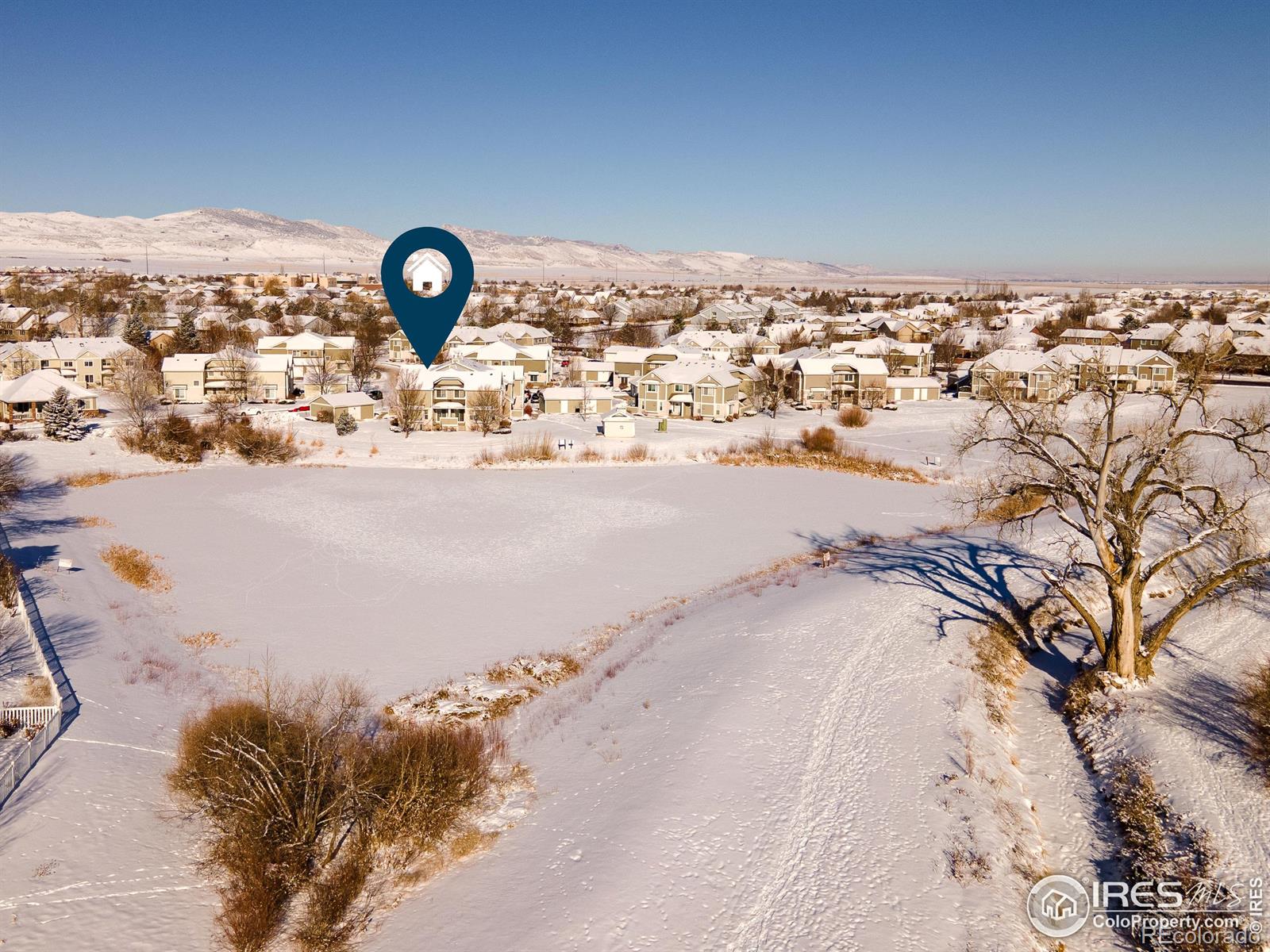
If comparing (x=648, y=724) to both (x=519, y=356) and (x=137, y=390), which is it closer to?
(x=137, y=390)

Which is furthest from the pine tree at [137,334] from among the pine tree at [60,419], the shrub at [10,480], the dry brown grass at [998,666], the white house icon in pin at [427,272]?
the dry brown grass at [998,666]

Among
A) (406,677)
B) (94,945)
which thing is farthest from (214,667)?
(94,945)

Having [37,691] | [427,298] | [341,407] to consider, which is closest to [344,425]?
[341,407]

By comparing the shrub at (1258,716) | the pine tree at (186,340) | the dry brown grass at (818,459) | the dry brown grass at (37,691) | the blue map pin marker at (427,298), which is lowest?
the shrub at (1258,716)

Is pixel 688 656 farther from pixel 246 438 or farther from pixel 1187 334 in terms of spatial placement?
pixel 1187 334

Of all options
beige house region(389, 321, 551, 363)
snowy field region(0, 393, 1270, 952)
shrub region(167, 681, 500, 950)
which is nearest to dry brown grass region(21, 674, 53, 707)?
snowy field region(0, 393, 1270, 952)

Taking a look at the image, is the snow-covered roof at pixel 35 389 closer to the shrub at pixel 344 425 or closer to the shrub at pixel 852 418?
the shrub at pixel 344 425

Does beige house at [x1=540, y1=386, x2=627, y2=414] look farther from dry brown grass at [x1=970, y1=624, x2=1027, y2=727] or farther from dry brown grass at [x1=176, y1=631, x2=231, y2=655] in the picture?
dry brown grass at [x1=970, y1=624, x2=1027, y2=727]
